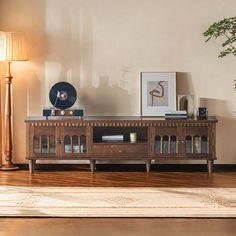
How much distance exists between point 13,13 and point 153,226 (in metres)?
3.29

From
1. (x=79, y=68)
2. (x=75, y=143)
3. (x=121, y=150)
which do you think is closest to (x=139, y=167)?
(x=121, y=150)

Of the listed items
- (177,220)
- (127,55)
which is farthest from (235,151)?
(177,220)

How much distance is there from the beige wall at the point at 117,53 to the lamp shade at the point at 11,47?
0.24m

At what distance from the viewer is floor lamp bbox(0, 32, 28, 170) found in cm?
601

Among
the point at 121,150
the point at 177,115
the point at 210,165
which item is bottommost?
the point at 210,165

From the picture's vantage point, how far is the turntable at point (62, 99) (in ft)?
19.9

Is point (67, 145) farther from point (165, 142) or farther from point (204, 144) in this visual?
point (204, 144)

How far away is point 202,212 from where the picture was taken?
4203 mm

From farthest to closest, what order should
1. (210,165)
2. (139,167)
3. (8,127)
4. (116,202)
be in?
1. (139,167)
2. (8,127)
3. (210,165)
4. (116,202)

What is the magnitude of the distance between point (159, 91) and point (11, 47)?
1603mm

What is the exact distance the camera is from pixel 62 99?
609 cm

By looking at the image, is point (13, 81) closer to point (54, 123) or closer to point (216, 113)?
point (54, 123)

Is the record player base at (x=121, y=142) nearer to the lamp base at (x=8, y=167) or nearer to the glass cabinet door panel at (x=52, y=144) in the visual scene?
the glass cabinet door panel at (x=52, y=144)

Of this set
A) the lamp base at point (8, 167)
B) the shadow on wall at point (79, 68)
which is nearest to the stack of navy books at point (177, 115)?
the shadow on wall at point (79, 68)
